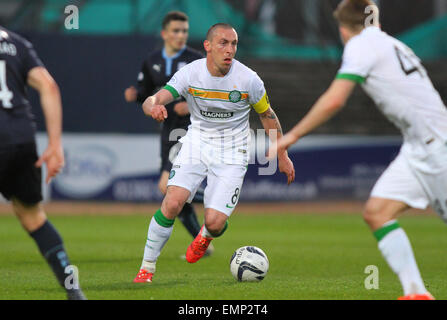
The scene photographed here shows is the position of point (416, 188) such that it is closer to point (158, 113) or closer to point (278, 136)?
point (278, 136)

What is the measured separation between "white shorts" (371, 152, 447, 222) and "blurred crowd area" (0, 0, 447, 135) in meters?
14.6

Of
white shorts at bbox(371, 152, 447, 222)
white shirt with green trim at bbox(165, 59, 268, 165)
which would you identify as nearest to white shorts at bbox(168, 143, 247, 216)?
white shirt with green trim at bbox(165, 59, 268, 165)

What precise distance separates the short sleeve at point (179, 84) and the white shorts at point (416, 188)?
2692 millimetres

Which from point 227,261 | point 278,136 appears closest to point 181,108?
point 227,261

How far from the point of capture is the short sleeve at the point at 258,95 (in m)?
8.10

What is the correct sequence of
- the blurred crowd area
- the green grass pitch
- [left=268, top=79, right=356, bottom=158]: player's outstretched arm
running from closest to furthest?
1. [left=268, top=79, right=356, bottom=158]: player's outstretched arm
2. the green grass pitch
3. the blurred crowd area

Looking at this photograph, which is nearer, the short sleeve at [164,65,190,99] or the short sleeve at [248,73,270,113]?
the short sleeve at [164,65,190,99]

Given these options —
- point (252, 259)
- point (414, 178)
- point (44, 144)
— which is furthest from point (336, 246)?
point (44, 144)

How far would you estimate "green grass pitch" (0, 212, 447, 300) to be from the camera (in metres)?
7.11

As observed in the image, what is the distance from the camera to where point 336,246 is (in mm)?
12562

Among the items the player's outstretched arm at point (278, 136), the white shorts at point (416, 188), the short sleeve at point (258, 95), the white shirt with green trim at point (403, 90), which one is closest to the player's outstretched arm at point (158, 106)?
the short sleeve at point (258, 95)

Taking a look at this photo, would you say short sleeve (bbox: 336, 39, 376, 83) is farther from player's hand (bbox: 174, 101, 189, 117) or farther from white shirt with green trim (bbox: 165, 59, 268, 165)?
player's hand (bbox: 174, 101, 189, 117)

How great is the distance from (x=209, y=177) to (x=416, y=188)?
2.82 m

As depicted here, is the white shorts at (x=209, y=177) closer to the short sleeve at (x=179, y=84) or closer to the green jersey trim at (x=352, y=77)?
the short sleeve at (x=179, y=84)
